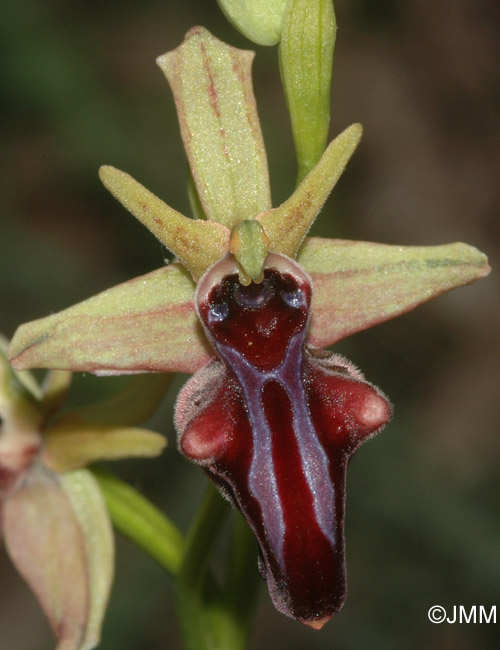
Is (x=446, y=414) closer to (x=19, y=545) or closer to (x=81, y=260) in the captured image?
(x=81, y=260)

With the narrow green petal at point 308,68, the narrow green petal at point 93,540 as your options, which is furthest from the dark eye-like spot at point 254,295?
the narrow green petal at point 93,540

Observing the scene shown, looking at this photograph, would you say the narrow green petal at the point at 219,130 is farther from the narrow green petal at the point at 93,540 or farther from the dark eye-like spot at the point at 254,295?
the narrow green petal at the point at 93,540

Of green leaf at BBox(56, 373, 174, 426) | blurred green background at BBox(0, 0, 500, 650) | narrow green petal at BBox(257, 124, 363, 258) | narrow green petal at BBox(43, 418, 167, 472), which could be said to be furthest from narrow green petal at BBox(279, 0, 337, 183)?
A: blurred green background at BBox(0, 0, 500, 650)

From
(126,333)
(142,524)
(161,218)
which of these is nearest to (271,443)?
(126,333)

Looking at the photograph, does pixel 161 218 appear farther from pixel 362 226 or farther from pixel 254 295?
pixel 362 226

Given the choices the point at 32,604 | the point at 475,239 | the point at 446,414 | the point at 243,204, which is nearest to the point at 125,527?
the point at 243,204

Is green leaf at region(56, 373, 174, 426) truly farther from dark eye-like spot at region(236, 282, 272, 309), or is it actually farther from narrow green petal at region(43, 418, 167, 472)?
dark eye-like spot at region(236, 282, 272, 309)

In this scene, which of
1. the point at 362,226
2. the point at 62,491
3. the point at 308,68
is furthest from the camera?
the point at 362,226
